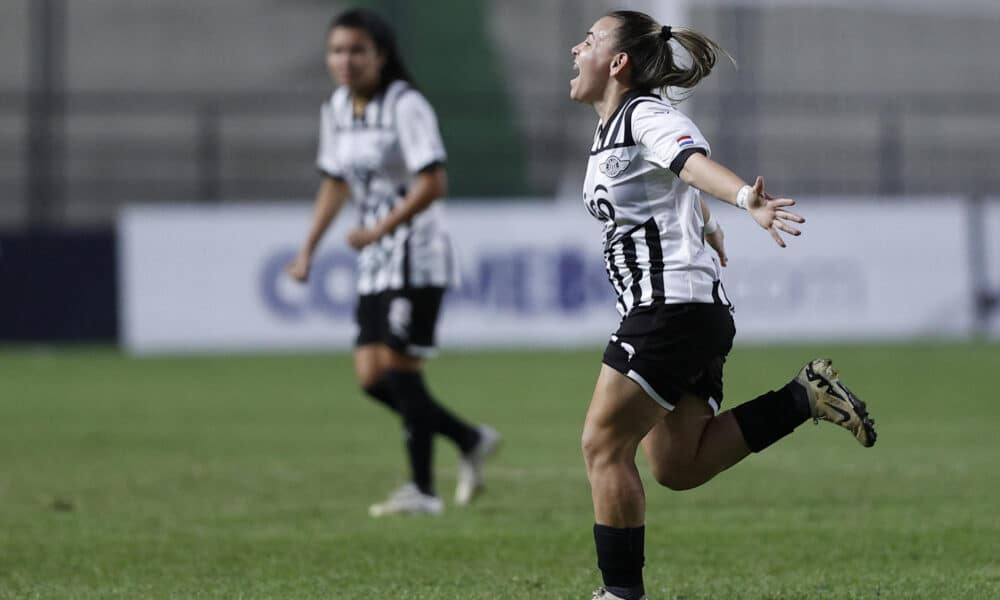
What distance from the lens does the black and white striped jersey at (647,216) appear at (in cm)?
473

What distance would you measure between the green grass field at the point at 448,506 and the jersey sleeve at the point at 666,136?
1435 millimetres

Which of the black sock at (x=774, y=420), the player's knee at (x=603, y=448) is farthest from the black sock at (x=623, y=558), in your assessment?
the black sock at (x=774, y=420)

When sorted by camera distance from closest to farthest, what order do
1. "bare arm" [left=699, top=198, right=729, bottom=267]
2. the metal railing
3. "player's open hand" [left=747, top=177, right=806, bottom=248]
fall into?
"player's open hand" [left=747, top=177, right=806, bottom=248] → "bare arm" [left=699, top=198, right=729, bottom=267] → the metal railing

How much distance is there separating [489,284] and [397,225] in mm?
11322

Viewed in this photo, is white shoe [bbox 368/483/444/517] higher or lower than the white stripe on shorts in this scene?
lower

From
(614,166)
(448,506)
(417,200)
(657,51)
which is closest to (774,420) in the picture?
(614,166)

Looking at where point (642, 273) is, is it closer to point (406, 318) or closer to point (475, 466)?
point (406, 318)

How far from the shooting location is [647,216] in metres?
4.78

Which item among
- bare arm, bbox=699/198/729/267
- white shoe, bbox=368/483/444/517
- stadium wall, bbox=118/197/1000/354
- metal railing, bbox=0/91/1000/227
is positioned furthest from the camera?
metal railing, bbox=0/91/1000/227

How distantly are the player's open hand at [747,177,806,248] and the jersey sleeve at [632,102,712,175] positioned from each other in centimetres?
27

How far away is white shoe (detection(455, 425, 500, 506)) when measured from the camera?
778cm

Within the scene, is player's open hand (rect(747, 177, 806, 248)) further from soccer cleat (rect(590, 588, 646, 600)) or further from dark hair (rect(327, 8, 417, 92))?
dark hair (rect(327, 8, 417, 92))

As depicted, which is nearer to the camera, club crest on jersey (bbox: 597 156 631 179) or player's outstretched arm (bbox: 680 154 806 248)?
player's outstretched arm (bbox: 680 154 806 248)

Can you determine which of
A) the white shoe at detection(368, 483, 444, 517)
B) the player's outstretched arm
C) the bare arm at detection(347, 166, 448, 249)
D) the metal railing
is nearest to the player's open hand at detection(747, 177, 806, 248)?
the player's outstretched arm
